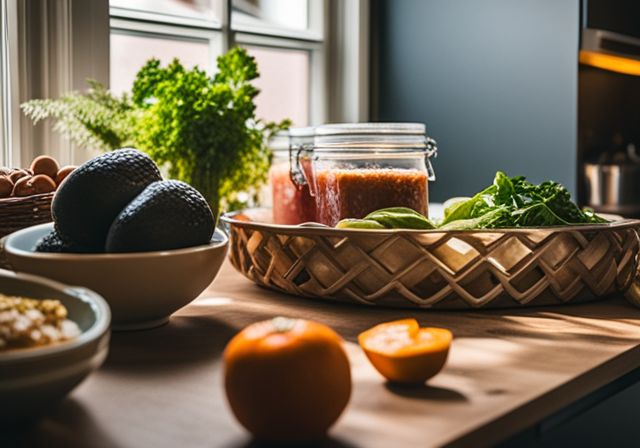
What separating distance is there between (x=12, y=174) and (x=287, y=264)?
0.41m

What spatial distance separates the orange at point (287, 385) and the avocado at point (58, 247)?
35 cm

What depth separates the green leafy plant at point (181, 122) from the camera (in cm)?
158

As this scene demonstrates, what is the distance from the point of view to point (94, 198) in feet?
2.78

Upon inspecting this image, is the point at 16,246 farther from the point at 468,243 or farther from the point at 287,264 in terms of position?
the point at 468,243

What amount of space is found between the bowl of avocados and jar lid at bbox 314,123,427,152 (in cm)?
36

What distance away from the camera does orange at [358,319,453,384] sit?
0.66m

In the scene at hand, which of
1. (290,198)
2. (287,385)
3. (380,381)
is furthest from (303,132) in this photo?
(287,385)

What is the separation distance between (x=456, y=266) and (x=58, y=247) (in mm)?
452

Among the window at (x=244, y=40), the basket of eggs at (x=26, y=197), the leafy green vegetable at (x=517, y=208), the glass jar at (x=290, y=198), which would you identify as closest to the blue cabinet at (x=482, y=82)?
the window at (x=244, y=40)

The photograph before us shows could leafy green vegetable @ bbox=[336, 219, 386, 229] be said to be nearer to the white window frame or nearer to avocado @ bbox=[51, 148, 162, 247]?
avocado @ bbox=[51, 148, 162, 247]

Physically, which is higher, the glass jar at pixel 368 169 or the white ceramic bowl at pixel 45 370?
the glass jar at pixel 368 169

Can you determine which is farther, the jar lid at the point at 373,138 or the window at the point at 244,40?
the window at the point at 244,40

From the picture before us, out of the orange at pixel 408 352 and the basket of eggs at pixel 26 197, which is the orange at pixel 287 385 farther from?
the basket of eggs at pixel 26 197

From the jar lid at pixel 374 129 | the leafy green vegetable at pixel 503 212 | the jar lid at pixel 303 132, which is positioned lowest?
the leafy green vegetable at pixel 503 212
